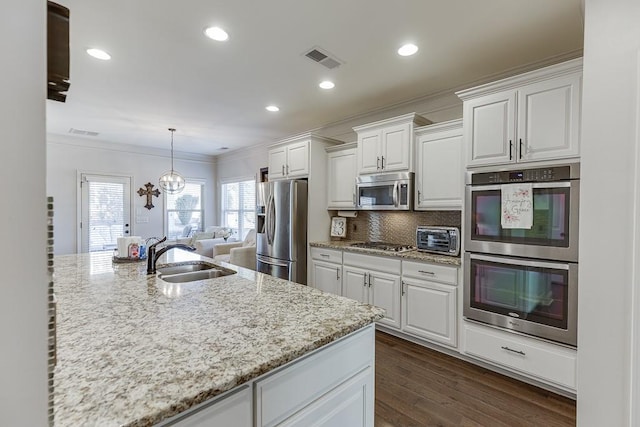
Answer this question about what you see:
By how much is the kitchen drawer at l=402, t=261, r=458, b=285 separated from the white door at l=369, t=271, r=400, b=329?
6.5 inches

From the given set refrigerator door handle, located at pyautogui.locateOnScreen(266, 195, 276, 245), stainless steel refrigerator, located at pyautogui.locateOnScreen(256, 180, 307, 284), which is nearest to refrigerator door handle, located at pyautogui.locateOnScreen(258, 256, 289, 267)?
stainless steel refrigerator, located at pyautogui.locateOnScreen(256, 180, 307, 284)

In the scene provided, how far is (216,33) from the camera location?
2234mm

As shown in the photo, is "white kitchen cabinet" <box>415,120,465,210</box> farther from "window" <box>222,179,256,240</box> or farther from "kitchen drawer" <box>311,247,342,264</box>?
"window" <box>222,179,256,240</box>

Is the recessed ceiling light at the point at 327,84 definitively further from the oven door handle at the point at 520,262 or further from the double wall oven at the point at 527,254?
the oven door handle at the point at 520,262

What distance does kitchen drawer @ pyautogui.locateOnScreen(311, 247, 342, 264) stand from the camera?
140 inches

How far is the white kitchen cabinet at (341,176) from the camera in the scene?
3.79 metres

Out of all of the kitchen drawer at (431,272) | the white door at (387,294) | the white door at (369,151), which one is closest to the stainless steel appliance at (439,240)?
the kitchen drawer at (431,272)

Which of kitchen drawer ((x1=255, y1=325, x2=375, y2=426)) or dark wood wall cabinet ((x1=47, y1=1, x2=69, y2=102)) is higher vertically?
dark wood wall cabinet ((x1=47, y1=1, x2=69, y2=102))

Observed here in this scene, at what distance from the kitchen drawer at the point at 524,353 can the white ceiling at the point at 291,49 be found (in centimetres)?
230

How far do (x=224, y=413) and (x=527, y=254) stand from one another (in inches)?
87.9

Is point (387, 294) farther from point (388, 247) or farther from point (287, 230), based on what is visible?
point (287, 230)
